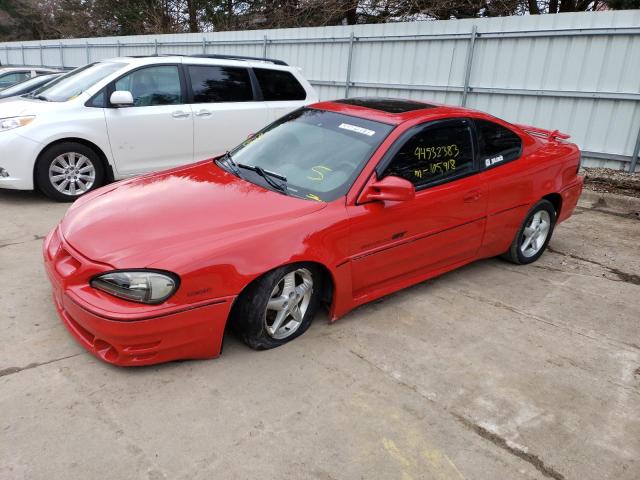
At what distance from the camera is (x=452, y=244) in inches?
159

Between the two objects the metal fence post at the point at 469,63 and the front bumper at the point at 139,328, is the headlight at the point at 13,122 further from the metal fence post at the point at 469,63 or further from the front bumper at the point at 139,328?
the metal fence post at the point at 469,63

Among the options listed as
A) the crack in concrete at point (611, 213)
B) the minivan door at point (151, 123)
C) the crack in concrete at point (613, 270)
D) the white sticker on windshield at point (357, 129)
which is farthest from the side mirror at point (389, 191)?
the crack in concrete at point (611, 213)

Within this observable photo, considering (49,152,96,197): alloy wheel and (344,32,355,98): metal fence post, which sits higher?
(344,32,355,98): metal fence post

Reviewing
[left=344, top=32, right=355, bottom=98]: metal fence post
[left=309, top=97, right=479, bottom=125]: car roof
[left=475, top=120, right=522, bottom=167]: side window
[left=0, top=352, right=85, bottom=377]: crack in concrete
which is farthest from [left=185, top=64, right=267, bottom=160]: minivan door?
Answer: [left=0, top=352, right=85, bottom=377]: crack in concrete

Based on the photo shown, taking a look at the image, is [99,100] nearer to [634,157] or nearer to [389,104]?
[389,104]

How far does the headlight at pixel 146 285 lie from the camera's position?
268cm

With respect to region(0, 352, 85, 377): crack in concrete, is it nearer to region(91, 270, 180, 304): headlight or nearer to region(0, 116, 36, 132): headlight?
region(91, 270, 180, 304): headlight

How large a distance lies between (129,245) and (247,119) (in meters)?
4.49

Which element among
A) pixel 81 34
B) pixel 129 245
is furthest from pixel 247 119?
pixel 81 34

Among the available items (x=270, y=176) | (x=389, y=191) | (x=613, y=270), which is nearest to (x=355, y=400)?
(x=389, y=191)

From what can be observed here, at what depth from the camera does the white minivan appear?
18.7 ft

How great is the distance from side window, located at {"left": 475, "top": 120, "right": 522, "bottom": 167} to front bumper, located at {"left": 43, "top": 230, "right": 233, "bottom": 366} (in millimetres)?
2522

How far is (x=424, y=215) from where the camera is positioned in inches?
147

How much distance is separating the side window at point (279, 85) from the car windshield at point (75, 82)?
1819 mm
